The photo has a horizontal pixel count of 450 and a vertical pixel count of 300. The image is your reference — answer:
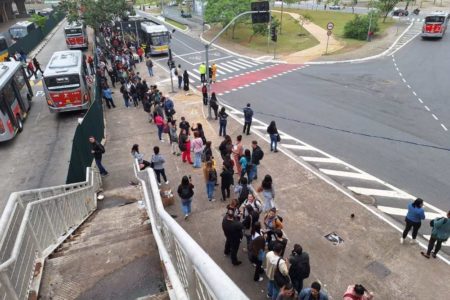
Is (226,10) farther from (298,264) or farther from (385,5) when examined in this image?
(298,264)

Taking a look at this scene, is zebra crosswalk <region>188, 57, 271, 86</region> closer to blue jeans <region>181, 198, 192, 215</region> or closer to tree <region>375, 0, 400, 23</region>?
blue jeans <region>181, 198, 192, 215</region>

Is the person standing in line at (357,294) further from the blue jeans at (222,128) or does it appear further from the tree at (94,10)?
the tree at (94,10)

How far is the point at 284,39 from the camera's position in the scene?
48969mm

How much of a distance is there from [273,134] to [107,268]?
11109 millimetres

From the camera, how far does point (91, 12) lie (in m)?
42.3

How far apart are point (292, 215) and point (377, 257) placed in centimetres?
290

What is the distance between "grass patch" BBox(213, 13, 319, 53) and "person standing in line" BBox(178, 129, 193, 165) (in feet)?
99.4

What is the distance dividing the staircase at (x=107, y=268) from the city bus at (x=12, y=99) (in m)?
13.1

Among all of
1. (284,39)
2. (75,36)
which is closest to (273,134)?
(75,36)

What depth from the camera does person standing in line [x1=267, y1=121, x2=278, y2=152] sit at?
15914 millimetres

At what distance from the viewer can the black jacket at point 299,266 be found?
7.69 m

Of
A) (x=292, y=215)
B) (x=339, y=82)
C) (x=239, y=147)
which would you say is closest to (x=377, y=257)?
(x=292, y=215)

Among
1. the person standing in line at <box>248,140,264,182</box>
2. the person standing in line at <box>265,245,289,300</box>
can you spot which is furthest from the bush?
the person standing in line at <box>265,245,289,300</box>

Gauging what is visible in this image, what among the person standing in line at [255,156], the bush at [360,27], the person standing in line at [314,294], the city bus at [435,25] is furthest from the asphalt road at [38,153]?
the city bus at [435,25]
